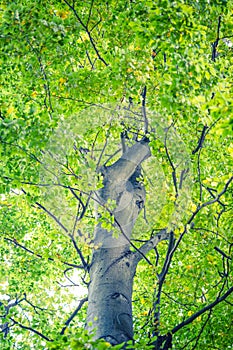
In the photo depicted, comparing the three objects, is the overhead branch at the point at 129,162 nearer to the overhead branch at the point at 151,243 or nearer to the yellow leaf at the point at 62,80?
the overhead branch at the point at 151,243

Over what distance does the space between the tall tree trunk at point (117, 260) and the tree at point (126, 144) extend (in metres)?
0.02

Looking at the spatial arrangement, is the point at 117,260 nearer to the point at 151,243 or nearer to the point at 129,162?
the point at 151,243

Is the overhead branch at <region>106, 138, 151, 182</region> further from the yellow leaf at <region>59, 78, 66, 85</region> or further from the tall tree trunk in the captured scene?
the yellow leaf at <region>59, 78, 66, 85</region>

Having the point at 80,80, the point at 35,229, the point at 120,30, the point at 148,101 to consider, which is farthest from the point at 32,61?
the point at 35,229

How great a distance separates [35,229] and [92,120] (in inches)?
208

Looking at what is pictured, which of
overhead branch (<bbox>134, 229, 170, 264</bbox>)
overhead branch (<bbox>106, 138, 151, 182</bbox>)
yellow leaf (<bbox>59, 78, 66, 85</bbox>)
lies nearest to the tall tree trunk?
overhead branch (<bbox>106, 138, 151, 182</bbox>)

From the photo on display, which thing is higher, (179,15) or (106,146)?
(106,146)

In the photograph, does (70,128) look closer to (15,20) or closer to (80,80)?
(80,80)

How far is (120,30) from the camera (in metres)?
5.74

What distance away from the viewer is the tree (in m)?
4.21

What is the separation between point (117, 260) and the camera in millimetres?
5008

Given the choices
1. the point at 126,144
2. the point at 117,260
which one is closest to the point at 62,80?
the point at 126,144

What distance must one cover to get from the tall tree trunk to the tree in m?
0.02

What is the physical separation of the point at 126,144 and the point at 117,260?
2298mm
